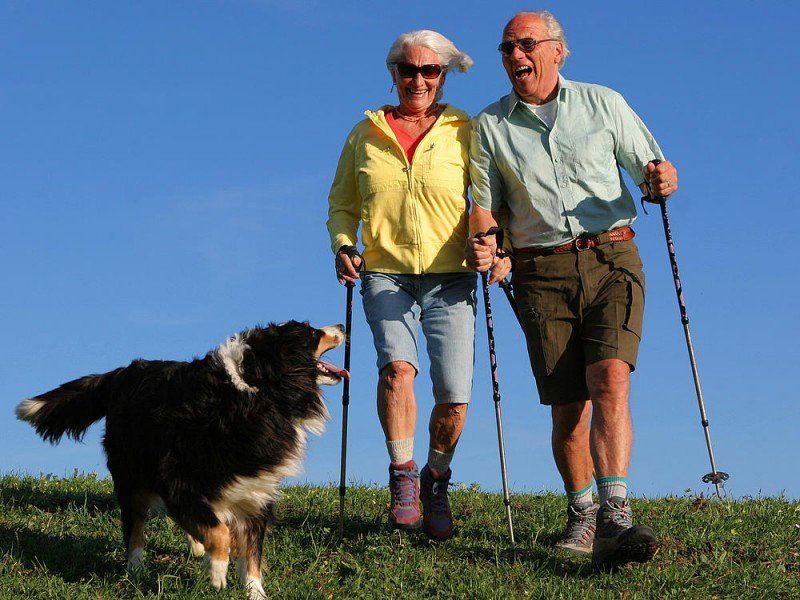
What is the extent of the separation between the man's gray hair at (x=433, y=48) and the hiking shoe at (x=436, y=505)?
2.83 m

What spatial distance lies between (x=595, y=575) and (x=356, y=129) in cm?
344

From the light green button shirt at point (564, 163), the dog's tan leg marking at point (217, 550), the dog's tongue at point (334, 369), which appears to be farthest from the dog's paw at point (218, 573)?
the light green button shirt at point (564, 163)

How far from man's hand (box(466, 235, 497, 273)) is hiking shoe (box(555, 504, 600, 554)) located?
1845mm

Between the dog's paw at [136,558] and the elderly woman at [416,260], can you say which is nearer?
the dog's paw at [136,558]

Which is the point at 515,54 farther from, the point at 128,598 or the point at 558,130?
the point at 128,598

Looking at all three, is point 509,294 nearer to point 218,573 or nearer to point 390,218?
point 390,218

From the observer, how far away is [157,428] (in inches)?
237

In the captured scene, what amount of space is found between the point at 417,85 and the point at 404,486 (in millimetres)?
2757

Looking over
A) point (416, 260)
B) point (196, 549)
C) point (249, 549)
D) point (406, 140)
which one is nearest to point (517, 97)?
point (406, 140)

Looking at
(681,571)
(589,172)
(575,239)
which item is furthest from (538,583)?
(589,172)

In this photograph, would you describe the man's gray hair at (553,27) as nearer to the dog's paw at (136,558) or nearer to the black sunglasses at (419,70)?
the black sunglasses at (419,70)

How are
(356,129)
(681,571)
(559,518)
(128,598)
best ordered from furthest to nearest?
(559,518)
(356,129)
(681,571)
(128,598)

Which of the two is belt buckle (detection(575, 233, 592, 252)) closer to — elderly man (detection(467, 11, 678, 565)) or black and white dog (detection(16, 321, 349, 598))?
elderly man (detection(467, 11, 678, 565))

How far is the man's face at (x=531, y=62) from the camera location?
6.61 metres
